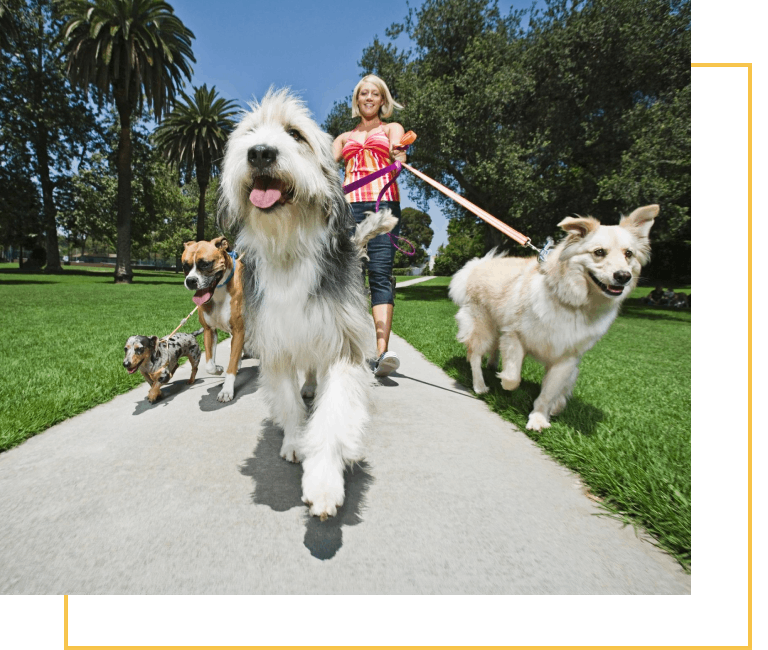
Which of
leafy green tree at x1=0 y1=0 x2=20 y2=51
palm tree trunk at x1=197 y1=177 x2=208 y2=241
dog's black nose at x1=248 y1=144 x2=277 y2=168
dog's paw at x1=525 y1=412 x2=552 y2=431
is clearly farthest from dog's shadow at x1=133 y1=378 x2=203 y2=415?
palm tree trunk at x1=197 y1=177 x2=208 y2=241

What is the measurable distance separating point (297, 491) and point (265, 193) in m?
1.53

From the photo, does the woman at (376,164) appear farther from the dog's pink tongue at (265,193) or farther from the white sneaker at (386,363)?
the dog's pink tongue at (265,193)

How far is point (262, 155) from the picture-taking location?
6.29ft

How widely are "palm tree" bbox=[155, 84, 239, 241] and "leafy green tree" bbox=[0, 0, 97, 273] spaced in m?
5.15

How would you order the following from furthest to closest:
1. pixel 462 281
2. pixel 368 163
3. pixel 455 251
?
pixel 455 251 < pixel 462 281 < pixel 368 163

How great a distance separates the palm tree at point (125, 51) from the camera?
19734 millimetres

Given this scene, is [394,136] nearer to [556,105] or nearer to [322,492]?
[322,492]

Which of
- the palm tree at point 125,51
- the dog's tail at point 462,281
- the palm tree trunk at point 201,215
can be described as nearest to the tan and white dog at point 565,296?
the dog's tail at point 462,281

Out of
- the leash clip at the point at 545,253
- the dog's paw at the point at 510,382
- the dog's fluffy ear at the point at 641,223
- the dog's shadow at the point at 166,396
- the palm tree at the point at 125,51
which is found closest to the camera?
the dog's fluffy ear at the point at 641,223

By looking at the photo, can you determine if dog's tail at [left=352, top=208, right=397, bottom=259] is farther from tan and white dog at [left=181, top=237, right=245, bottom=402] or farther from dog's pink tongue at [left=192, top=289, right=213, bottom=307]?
dog's pink tongue at [left=192, top=289, right=213, bottom=307]

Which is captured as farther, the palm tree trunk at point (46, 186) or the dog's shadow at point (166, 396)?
the palm tree trunk at point (46, 186)

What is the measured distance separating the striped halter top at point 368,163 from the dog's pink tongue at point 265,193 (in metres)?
1.85

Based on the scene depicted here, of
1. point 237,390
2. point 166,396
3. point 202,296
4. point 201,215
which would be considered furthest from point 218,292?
point 201,215

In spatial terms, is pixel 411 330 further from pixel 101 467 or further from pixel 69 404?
pixel 101 467
